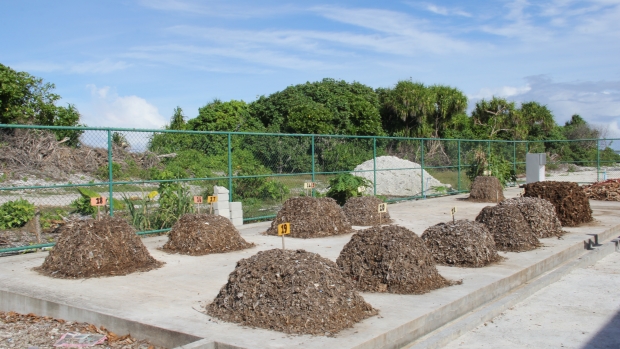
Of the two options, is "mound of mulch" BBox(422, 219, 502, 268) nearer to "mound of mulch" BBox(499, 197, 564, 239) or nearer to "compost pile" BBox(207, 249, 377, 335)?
"mound of mulch" BBox(499, 197, 564, 239)

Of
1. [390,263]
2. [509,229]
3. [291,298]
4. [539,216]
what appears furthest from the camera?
[539,216]

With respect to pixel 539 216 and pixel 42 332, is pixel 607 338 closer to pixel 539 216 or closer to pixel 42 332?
pixel 539 216

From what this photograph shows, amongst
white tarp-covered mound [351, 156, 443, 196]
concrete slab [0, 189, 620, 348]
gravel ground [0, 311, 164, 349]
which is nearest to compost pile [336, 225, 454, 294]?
concrete slab [0, 189, 620, 348]

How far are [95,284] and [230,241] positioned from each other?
2.77m

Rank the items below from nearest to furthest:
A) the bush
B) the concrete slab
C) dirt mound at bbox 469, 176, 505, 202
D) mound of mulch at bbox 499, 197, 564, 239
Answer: the concrete slab
mound of mulch at bbox 499, 197, 564, 239
the bush
dirt mound at bbox 469, 176, 505, 202

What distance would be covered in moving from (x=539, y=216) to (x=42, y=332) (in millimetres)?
8450

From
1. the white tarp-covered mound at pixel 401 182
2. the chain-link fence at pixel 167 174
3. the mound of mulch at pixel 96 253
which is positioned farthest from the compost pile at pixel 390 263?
the white tarp-covered mound at pixel 401 182

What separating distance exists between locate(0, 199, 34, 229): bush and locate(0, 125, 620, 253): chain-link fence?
0.08 ft

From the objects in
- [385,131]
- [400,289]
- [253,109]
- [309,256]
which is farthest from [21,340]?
[385,131]

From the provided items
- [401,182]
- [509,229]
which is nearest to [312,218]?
[509,229]

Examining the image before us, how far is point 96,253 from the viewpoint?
7617mm

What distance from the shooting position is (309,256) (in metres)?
5.83

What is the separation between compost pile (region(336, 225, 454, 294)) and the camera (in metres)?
6.55

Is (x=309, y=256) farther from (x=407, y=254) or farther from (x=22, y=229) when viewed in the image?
(x=22, y=229)
